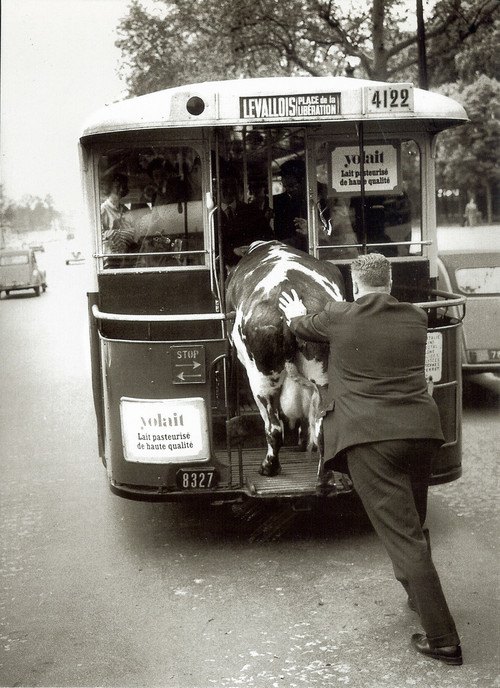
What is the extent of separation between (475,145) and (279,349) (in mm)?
18941

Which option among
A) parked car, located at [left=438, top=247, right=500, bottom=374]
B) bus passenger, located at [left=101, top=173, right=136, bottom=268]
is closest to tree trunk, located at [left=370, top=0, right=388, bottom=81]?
parked car, located at [left=438, top=247, right=500, bottom=374]

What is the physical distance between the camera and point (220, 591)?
5.52 metres

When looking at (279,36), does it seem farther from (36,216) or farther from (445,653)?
(445,653)

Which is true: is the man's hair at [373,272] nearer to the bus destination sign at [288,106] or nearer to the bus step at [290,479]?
the bus destination sign at [288,106]

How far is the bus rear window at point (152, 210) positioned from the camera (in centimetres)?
719

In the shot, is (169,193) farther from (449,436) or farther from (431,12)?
(431,12)

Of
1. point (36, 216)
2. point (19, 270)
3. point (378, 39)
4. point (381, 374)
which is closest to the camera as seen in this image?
point (381, 374)

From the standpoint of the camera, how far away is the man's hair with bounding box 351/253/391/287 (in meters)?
Answer: 4.61

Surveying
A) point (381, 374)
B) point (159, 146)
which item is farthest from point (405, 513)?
point (159, 146)

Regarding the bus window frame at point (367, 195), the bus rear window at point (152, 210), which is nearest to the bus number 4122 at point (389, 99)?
the bus window frame at point (367, 195)

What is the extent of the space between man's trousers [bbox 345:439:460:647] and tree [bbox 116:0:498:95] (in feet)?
52.3

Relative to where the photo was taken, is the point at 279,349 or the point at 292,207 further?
the point at 292,207

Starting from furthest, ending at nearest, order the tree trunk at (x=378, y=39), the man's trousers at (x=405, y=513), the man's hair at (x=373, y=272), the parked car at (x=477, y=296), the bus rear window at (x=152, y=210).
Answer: the tree trunk at (x=378, y=39) < the parked car at (x=477, y=296) < the bus rear window at (x=152, y=210) < the man's hair at (x=373, y=272) < the man's trousers at (x=405, y=513)

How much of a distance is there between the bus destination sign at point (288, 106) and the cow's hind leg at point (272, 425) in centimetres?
168
